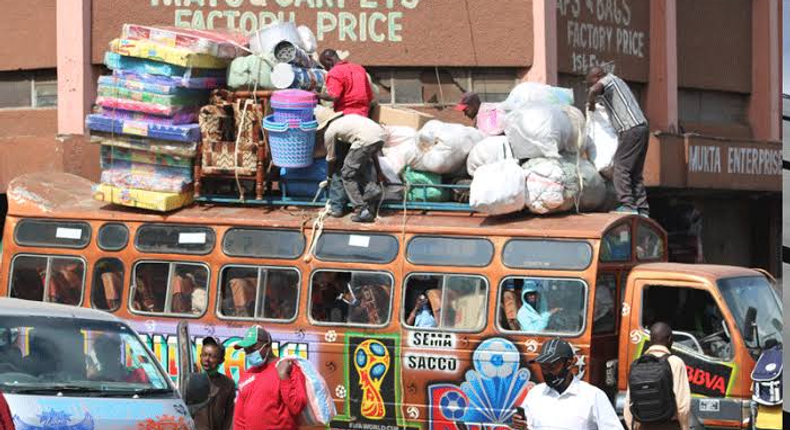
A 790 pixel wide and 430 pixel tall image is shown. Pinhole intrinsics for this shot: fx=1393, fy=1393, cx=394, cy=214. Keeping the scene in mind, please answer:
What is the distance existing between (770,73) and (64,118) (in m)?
11.2

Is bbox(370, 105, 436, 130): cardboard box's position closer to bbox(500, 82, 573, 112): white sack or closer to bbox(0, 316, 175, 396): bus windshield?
bbox(500, 82, 573, 112): white sack

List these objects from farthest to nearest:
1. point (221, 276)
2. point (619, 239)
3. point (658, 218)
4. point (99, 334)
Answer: point (658, 218) → point (221, 276) → point (619, 239) → point (99, 334)

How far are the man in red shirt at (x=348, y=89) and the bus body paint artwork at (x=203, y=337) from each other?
2.29 metres

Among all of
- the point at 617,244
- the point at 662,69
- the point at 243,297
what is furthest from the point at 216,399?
the point at 662,69

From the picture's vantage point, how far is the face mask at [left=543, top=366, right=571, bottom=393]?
812 cm

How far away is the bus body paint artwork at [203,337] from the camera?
12938mm

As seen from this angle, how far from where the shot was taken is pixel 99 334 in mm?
9203

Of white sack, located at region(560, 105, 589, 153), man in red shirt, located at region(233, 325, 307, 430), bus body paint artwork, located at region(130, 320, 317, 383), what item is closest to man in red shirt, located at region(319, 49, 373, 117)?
white sack, located at region(560, 105, 589, 153)

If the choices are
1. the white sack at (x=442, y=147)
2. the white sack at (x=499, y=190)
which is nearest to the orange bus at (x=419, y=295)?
the white sack at (x=499, y=190)

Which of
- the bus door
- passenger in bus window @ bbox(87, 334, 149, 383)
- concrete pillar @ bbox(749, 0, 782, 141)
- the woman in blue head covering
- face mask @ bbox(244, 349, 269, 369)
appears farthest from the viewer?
concrete pillar @ bbox(749, 0, 782, 141)

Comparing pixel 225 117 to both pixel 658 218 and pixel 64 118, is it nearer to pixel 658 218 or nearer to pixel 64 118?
pixel 64 118

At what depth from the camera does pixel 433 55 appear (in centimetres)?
1889

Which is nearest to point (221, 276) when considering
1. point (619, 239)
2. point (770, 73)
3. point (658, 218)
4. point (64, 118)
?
point (619, 239)

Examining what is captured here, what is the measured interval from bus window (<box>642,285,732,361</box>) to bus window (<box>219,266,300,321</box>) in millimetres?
3282
